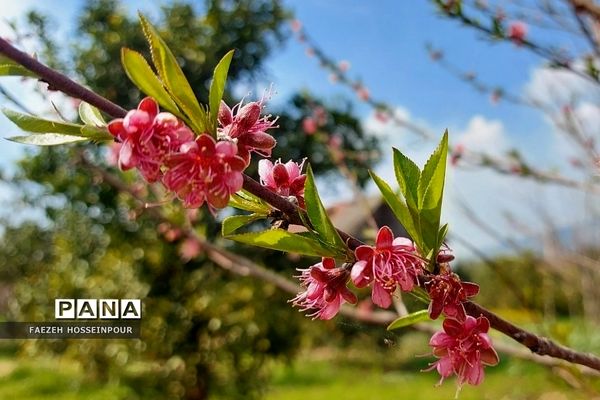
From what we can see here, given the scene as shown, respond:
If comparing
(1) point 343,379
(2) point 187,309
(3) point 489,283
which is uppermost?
(2) point 187,309

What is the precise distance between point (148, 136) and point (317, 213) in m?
0.10

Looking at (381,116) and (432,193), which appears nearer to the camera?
(432,193)

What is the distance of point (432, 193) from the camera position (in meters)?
0.38

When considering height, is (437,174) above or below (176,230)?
above

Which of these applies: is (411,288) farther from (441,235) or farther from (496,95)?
(496,95)

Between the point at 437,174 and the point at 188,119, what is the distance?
0.47ft

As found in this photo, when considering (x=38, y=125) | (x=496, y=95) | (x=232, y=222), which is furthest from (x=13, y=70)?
(x=496, y=95)

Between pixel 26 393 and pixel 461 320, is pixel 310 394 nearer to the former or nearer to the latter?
pixel 26 393

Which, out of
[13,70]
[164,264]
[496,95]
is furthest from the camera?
[164,264]

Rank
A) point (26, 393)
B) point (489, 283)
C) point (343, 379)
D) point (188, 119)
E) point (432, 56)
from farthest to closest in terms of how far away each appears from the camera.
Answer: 1. point (489, 283)
2. point (343, 379)
3. point (26, 393)
4. point (432, 56)
5. point (188, 119)

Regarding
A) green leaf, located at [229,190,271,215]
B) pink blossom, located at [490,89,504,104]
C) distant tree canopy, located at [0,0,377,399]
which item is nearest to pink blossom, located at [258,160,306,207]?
green leaf, located at [229,190,271,215]

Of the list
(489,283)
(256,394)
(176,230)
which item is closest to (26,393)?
(256,394)

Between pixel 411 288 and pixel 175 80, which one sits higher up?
pixel 175 80

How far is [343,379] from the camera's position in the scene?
6.79m
